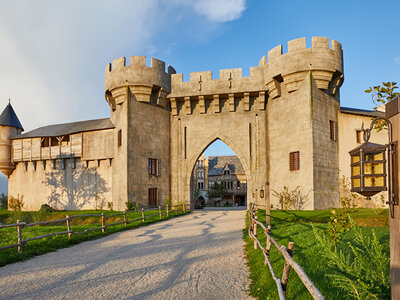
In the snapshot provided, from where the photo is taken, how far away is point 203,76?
23.5m

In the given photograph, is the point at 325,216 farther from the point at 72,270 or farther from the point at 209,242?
the point at 72,270

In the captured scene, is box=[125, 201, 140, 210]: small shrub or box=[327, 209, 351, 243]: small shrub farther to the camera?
box=[125, 201, 140, 210]: small shrub

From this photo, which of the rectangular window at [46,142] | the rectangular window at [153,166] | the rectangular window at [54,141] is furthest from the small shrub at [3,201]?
the rectangular window at [153,166]

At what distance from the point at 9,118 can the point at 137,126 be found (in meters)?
15.7

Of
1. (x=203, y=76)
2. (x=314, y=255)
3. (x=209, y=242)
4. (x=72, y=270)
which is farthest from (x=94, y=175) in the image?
(x=314, y=255)

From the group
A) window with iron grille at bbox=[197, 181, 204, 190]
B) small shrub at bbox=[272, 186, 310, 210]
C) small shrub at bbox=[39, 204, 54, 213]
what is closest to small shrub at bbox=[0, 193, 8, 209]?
small shrub at bbox=[39, 204, 54, 213]

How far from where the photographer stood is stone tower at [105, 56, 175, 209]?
2239 cm

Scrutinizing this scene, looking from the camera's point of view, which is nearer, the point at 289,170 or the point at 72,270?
the point at 72,270

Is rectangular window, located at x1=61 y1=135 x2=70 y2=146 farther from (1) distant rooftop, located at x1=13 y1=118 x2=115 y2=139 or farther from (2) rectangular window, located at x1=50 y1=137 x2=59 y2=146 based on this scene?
(2) rectangular window, located at x1=50 y1=137 x2=59 y2=146

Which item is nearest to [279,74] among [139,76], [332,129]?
[332,129]

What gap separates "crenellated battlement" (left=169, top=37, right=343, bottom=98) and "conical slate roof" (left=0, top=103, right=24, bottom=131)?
676 inches

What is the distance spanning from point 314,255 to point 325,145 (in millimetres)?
14534

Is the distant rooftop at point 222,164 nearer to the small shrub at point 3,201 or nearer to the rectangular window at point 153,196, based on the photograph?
the rectangular window at point 153,196

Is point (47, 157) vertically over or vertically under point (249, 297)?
over
